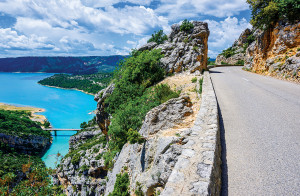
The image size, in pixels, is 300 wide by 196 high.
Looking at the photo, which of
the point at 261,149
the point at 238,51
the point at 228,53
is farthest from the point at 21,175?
the point at 238,51

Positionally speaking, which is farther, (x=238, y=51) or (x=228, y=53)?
(x=228, y=53)

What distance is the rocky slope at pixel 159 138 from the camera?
5559 mm

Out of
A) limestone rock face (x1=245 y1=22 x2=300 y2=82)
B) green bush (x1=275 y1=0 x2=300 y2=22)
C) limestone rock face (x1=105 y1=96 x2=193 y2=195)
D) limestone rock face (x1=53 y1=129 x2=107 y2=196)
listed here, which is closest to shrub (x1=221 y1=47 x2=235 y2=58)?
limestone rock face (x1=245 y1=22 x2=300 y2=82)

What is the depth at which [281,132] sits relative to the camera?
18.6ft

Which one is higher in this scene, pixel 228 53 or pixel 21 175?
pixel 228 53

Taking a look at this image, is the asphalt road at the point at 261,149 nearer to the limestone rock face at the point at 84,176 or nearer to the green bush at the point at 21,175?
the limestone rock face at the point at 84,176

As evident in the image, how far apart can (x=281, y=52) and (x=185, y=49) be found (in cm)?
1131

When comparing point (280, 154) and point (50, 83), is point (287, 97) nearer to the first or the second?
point (280, 154)

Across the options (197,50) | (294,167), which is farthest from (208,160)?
(197,50)

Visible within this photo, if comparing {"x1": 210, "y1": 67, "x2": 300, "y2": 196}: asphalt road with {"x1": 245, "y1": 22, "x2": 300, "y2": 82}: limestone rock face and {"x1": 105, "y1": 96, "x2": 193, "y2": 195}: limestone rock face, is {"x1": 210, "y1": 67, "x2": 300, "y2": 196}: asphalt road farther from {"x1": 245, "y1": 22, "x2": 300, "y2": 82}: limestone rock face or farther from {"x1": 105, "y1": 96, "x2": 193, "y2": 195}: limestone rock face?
{"x1": 245, "y1": 22, "x2": 300, "y2": 82}: limestone rock face

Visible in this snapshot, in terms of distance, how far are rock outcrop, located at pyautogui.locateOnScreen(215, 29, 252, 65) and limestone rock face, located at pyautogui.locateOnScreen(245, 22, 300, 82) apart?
29863 mm

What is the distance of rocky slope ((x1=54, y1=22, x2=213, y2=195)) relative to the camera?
556 cm

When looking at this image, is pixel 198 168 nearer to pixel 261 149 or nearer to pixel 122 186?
pixel 261 149

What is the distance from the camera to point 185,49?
22.2 meters
